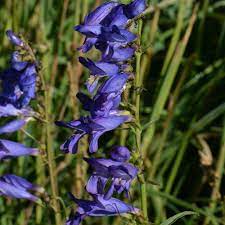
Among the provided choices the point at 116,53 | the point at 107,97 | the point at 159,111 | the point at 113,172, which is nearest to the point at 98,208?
the point at 113,172

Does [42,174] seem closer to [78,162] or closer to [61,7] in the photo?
[78,162]

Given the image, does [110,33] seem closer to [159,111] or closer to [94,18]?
[94,18]

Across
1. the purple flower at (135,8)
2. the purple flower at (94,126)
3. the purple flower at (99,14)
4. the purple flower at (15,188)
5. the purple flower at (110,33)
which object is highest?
the purple flower at (135,8)

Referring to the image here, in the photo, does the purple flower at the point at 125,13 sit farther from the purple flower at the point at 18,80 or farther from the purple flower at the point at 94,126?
the purple flower at the point at 18,80

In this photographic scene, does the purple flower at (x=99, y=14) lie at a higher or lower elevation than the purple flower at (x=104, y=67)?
higher

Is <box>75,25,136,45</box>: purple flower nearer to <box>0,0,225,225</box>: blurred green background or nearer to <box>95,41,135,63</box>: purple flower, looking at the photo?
<box>95,41,135,63</box>: purple flower

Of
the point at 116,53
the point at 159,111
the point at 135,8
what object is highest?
the point at 135,8

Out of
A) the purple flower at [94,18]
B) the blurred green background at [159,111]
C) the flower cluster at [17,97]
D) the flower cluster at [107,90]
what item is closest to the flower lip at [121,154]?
the flower cluster at [107,90]
